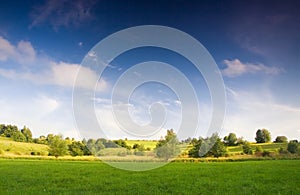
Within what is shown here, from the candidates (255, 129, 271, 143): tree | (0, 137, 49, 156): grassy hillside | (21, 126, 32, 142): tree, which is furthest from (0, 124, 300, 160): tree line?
(21, 126, 32, 142): tree

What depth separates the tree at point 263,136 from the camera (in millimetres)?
78812

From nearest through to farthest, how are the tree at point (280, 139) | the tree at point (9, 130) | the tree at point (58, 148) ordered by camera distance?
the tree at point (58, 148)
the tree at point (280, 139)
the tree at point (9, 130)

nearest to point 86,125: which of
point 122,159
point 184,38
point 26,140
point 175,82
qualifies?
point 175,82

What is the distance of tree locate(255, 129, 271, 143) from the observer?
259 feet

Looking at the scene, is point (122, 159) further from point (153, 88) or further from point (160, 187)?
point (160, 187)

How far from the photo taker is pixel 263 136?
79.2m

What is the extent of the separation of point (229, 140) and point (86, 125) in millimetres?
54488

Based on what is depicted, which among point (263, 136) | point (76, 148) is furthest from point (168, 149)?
point (263, 136)

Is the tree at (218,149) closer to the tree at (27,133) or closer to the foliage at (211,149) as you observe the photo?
the foliage at (211,149)

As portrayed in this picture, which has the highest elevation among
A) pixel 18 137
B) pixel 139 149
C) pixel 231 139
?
pixel 18 137

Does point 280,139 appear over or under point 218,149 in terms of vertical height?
over

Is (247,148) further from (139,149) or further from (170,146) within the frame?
(139,149)

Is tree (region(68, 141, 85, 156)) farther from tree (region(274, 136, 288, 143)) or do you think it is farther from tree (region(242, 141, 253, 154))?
tree (region(274, 136, 288, 143))

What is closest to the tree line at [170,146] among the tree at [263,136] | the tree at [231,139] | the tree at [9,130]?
the tree at [231,139]
